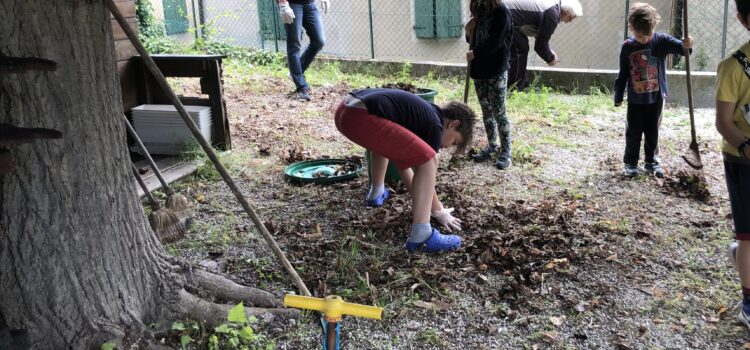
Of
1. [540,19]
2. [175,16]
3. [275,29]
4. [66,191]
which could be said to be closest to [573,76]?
[540,19]

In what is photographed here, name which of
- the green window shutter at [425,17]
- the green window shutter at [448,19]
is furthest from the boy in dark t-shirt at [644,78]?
the green window shutter at [425,17]

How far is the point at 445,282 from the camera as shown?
340 centimetres

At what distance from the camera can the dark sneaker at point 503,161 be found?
5.52 metres

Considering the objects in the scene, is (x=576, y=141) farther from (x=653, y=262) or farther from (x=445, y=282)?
(x=445, y=282)

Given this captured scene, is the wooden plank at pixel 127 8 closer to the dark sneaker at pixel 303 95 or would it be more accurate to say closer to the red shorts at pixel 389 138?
the red shorts at pixel 389 138

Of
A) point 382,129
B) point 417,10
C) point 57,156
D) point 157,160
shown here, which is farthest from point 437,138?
point 417,10

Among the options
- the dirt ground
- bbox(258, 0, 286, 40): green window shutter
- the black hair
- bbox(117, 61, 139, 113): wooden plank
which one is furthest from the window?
bbox(117, 61, 139, 113): wooden plank

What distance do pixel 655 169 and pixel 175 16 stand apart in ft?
34.0

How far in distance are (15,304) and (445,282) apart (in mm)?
1954

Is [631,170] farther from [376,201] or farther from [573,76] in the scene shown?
[573,76]

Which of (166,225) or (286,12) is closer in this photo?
(166,225)

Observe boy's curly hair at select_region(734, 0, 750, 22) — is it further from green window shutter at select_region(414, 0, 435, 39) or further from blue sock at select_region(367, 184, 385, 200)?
green window shutter at select_region(414, 0, 435, 39)

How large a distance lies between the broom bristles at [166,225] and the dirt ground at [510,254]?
0.26ft

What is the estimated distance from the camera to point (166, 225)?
12.6 ft
